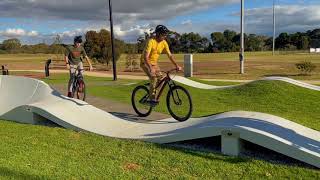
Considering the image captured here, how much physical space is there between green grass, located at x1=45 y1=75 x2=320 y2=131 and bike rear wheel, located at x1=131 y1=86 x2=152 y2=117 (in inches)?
27.9

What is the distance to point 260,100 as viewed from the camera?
42.3 ft

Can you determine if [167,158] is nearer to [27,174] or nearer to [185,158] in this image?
[185,158]

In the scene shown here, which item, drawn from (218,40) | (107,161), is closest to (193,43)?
(218,40)

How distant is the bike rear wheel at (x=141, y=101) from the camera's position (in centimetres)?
996

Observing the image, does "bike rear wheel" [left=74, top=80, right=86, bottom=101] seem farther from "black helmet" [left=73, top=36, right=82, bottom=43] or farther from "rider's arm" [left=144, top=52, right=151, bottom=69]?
"rider's arm" [left=144, top=52, right=151, bottom=69]

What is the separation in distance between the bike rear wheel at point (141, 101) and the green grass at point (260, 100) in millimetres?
709

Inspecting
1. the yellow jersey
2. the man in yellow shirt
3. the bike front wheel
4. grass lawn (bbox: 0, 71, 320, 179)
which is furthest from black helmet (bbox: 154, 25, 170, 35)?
grass lawn (bbox: 0, 71, 320, 179)

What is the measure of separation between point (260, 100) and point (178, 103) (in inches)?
169

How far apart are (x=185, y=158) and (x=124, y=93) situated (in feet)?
28.7

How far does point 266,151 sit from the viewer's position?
663 centimetres

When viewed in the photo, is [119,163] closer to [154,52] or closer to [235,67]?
[154,52]

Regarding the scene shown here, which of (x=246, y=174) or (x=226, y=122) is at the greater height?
(x=226, y=122)

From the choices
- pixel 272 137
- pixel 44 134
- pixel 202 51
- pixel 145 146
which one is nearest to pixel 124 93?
pixel 44 134

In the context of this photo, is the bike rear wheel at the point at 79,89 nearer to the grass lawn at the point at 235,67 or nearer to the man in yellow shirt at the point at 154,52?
the man in yellow shirt at the point at 154,52
